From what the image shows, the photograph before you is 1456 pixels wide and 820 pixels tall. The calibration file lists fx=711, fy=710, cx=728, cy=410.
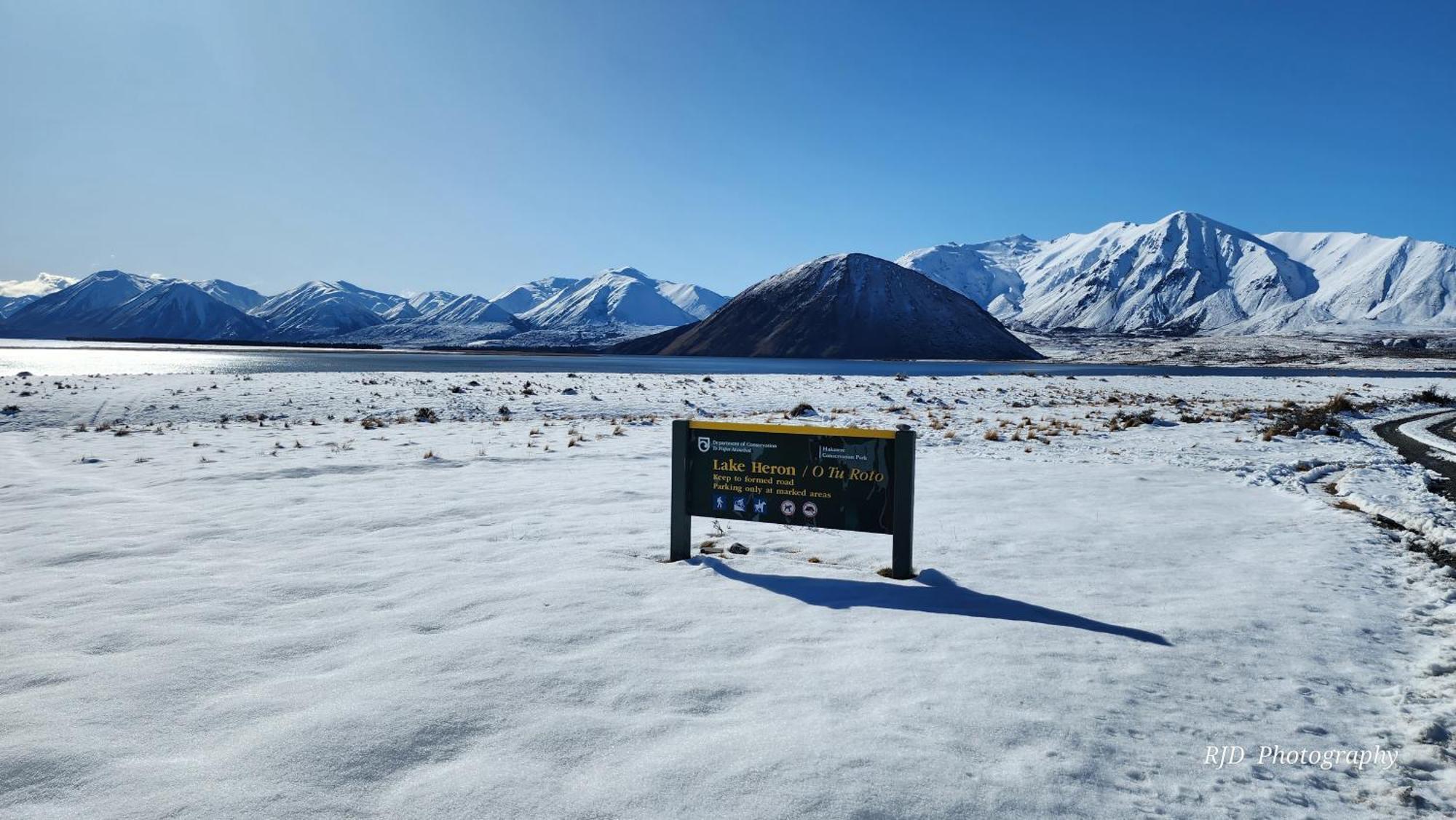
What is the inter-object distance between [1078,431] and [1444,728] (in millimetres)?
15409

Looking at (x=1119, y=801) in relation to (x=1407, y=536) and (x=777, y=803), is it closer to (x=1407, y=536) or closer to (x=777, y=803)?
(x=777, y=803)

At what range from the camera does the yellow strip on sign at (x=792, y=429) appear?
20.6ft

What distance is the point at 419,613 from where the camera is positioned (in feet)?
16.9

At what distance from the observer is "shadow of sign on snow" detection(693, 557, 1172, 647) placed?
5.27 meters

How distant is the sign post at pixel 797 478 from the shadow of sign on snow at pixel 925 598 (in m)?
0.36

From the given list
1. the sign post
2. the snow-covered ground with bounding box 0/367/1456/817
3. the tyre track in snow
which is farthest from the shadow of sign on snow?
the tyre track in snow

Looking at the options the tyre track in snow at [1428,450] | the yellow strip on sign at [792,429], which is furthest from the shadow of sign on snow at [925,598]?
the tyre track in snow at [1428,450]

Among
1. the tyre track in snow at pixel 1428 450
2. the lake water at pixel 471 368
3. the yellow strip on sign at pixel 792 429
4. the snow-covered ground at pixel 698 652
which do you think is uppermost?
the lake water at pixel 471 368

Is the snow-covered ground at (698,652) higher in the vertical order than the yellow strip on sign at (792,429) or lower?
lower

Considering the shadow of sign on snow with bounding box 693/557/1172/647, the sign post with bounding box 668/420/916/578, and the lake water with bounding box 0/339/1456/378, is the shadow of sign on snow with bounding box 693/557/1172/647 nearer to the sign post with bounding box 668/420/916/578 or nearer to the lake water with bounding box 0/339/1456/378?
the sign post with bounding box 668/420/916/578

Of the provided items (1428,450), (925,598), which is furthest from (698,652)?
(1428,450)

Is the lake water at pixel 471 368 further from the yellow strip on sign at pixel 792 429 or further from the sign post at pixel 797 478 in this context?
the yellow strip on sign at pixel 792 429

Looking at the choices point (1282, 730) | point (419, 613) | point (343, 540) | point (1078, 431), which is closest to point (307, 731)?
point (419, 613)

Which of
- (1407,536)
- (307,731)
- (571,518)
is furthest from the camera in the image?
(571,518)
